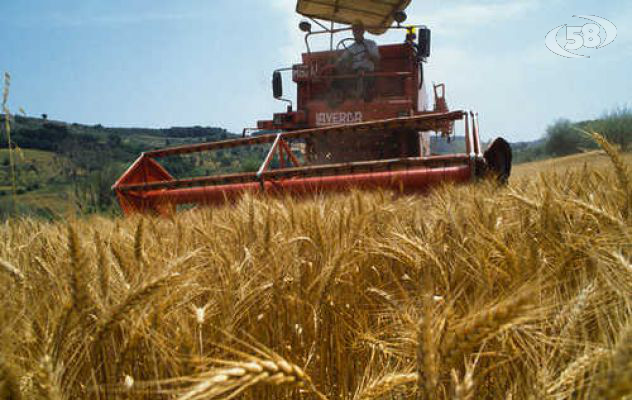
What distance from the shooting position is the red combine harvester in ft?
11.0

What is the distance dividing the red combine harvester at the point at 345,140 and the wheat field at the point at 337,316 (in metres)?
2.01

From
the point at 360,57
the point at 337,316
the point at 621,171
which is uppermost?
the point at 360,57

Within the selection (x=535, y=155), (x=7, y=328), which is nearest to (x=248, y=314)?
(x=7, y=328)

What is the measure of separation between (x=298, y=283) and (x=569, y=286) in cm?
61

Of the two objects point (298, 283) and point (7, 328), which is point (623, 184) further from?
point (7, 328)

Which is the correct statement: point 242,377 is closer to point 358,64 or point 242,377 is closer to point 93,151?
point 358,64

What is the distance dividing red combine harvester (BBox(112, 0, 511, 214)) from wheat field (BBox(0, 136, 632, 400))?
2.01m

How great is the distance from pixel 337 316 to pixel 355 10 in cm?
716

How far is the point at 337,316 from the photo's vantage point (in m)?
0.91

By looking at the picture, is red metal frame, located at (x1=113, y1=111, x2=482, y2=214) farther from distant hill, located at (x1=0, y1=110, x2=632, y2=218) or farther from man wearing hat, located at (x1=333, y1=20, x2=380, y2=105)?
man wearing hat, located at (x1=333, y1=20, x2=380, y2=105)

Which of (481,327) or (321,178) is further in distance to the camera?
(321,178)

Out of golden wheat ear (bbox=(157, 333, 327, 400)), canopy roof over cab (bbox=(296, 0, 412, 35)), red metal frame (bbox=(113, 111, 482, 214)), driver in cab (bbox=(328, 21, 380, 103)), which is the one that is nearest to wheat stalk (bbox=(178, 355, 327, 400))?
golden wheat ear (bbox=(157, 333, 327, 400))

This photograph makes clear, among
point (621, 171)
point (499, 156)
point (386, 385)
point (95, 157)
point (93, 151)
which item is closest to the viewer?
point (386, 385)

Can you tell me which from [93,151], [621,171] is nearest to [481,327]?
[621,171]
